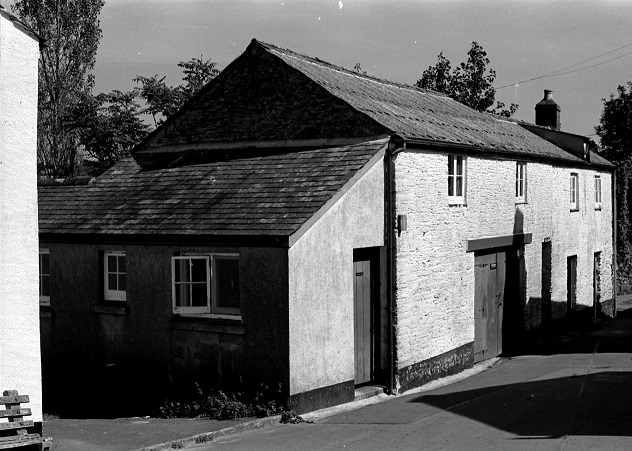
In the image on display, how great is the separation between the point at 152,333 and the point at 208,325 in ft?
4.66

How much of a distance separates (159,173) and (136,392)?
15.9 feet

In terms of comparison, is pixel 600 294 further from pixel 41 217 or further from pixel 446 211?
pixel 41 217

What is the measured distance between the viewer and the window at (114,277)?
50.7ft

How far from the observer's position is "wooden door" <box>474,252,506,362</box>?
19359mm

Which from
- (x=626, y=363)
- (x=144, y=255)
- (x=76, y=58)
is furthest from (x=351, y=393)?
(x=76, y=58)

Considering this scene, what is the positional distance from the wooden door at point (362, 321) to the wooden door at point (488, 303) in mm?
4663

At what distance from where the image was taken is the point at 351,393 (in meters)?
14.3

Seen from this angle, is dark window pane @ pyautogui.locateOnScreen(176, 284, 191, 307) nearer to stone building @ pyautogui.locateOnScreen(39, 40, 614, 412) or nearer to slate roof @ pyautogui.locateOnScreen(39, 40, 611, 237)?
stone building @ pyautogui.locateOnScreen(39, 40, 614, 412)

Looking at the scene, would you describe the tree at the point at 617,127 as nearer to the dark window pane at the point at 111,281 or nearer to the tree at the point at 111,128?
the tree at the point at 111,128

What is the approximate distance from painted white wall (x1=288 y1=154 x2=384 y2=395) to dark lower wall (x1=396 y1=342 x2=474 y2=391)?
6.00ft

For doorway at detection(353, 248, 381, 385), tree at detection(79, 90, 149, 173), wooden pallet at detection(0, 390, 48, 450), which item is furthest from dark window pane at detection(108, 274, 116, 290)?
tree at detection(79, 90, 149, 173)

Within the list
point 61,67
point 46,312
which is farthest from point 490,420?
point 61,67

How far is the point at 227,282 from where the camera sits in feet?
46.3

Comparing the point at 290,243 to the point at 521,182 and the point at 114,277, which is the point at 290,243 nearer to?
the point at 114,277
